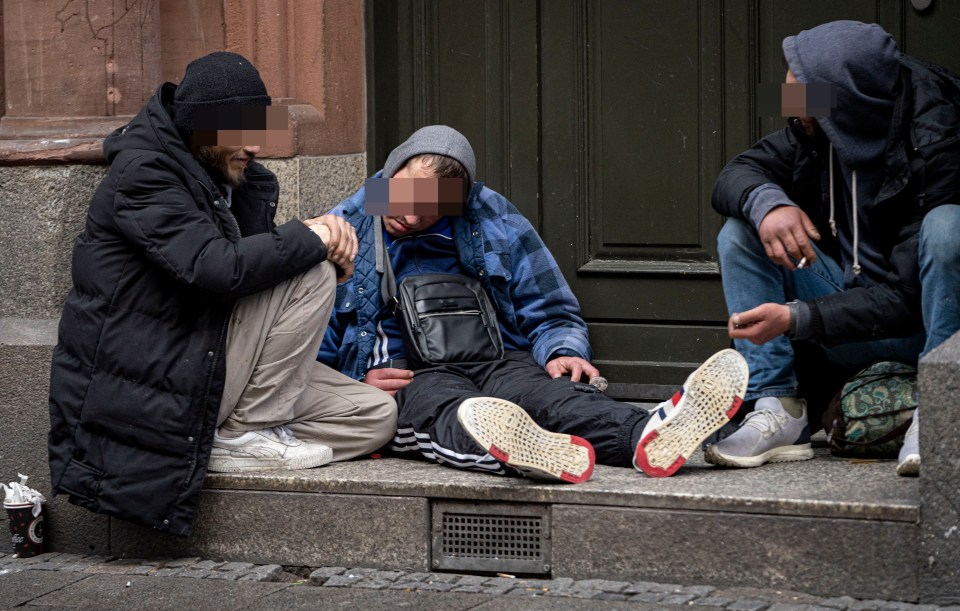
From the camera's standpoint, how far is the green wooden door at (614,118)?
17.5ft

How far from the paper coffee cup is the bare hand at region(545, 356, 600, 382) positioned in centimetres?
169

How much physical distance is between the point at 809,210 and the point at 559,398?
3.22 ft

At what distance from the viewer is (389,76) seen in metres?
5.77

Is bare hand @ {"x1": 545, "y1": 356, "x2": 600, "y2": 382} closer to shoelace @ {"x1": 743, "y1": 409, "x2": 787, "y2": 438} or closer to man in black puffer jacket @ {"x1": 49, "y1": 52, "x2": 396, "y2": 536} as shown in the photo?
shoelace @ {"x1": 743, "y1": 409, "x2": 787, "y2": 438}

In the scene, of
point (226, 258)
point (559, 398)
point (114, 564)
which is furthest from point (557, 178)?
point (114, 564)

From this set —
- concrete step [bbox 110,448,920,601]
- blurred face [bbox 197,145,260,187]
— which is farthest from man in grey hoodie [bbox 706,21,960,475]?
blurred face [bbox 197,145,260,187]

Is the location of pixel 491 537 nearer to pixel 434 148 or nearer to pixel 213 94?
pixel 434 148

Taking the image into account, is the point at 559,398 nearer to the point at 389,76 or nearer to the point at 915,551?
the point at 915,551

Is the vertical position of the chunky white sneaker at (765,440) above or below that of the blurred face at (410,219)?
below

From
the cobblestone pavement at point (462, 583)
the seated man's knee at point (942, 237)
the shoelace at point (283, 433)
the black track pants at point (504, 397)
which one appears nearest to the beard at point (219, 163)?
the shoelace at point (283, 433)

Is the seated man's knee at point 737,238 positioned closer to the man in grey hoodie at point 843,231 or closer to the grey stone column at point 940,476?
the man in grey hoodie at point 843,231

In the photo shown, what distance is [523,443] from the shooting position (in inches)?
157

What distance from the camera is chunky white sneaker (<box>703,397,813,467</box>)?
13.7ft

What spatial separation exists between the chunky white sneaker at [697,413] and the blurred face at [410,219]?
117 centimetres
